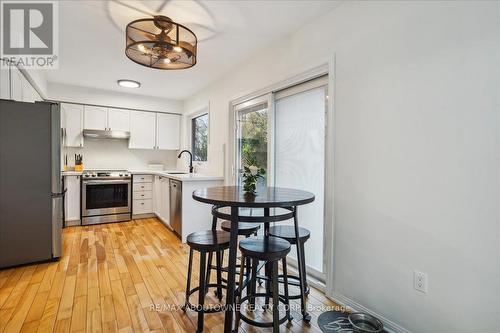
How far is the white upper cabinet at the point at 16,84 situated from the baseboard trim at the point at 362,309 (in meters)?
3.77

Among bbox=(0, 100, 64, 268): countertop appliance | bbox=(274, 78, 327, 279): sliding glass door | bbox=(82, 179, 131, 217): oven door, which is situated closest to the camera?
bbox=(274, 78, 327, 279): sliding glass door

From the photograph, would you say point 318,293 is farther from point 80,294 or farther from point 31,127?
point 31,127

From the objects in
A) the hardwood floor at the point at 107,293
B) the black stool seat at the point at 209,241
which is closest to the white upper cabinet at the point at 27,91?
the hardwood floor at the point at 107,293

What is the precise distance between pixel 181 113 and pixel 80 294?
4.24m

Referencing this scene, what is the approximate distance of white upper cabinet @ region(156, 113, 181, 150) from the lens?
5527 mm

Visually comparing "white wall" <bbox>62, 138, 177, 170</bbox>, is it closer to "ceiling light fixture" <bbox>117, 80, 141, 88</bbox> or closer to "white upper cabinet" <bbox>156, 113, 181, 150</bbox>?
"white upper cabinet" <bbox>156, 113, 181, 150</bbox>

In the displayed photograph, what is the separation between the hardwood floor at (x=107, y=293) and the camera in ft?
5.94

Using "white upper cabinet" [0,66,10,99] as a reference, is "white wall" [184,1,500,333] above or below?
below

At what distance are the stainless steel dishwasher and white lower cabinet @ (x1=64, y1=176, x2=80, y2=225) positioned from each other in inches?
68.8

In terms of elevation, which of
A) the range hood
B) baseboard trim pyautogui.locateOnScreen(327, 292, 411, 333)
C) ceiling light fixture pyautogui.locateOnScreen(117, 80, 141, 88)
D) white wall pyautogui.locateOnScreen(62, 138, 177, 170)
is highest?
ceiling light fixture pyautogui.locateOnScreen(117, 80, 141, 88)

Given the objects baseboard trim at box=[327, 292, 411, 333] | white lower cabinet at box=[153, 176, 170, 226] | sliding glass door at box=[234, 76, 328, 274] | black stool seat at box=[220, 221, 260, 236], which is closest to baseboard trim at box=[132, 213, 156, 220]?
white lower cabinet at box=[153, 176, 170, 226]

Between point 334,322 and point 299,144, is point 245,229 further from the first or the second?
point 299,144

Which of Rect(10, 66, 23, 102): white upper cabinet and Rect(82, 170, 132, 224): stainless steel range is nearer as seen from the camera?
Rect(10, 66, 23, 102): white upper cabinet

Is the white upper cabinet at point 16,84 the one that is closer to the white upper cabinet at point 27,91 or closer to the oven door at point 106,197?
the white upper cabinet at point 27,91
